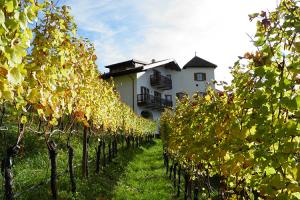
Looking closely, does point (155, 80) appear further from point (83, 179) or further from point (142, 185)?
point (83, 179)

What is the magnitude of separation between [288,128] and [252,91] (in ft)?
3.69

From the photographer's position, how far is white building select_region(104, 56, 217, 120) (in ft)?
165

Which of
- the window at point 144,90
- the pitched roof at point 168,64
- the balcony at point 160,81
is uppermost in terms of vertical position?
the pitched roof at point 168,64

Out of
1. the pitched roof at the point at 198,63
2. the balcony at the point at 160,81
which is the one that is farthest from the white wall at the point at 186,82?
the balcony at the point at 160,81

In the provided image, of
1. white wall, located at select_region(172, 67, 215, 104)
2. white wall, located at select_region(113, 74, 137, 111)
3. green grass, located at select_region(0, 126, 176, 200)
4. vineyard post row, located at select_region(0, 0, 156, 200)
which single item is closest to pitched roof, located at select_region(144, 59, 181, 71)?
white wall, located at select_region(172, 67, 215, 104)

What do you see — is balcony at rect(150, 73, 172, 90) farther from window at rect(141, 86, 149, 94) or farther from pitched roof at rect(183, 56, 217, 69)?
pitched roof at rect(183, 56, 217, 69)

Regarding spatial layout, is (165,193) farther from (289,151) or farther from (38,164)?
(289,151)

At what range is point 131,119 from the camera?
2858 centimetres

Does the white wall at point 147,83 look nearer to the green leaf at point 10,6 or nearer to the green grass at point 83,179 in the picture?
the green grass at point 83,179

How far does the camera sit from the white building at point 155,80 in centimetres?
5034

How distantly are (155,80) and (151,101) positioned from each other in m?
3.28

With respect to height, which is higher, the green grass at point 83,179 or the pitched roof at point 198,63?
the pitched roof at point 198,63

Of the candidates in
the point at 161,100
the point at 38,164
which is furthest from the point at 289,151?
the point at 161,100

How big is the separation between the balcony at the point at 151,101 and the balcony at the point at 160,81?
1.74 m
